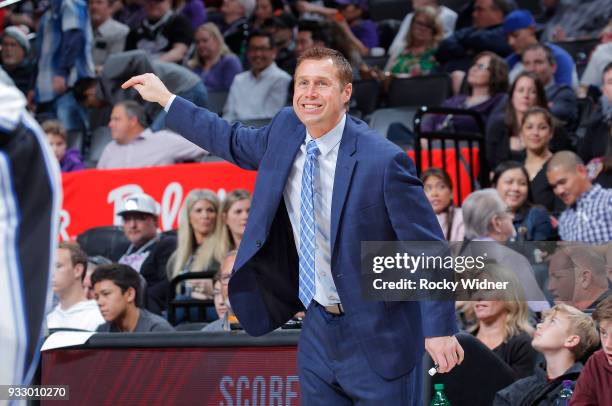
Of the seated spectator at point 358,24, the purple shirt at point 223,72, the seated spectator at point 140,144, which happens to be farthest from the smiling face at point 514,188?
the seated spectator at point 358,24

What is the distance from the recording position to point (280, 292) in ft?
14.2

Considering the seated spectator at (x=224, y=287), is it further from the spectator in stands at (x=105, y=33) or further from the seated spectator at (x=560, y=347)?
the spectator in stands at (x=105, y=33)

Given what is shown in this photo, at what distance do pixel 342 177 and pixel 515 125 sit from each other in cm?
525

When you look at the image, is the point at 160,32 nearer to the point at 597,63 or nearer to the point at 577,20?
the point at 577,20

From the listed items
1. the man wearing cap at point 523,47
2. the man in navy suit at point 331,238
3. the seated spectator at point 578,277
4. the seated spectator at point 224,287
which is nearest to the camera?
the man in navy suit at point 331,238

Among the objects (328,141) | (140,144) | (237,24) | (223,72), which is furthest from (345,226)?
(237,24)

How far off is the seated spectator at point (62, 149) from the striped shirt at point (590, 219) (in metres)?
5.02

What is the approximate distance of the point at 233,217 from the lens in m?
8.20

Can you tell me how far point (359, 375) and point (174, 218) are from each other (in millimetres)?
5908

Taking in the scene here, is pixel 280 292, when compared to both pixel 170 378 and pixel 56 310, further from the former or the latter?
pixel 56 310

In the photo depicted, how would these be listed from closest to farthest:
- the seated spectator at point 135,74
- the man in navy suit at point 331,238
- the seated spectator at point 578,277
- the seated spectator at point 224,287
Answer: the man in navy suit at point 331,238
the seated spectator at point 578,277
the seated spectator at point 224,287
the seated spectator at point 135,74

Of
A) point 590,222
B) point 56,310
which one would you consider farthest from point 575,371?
point 56,310

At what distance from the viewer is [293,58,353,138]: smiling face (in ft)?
13.6

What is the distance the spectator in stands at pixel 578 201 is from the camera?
746 centimetres
